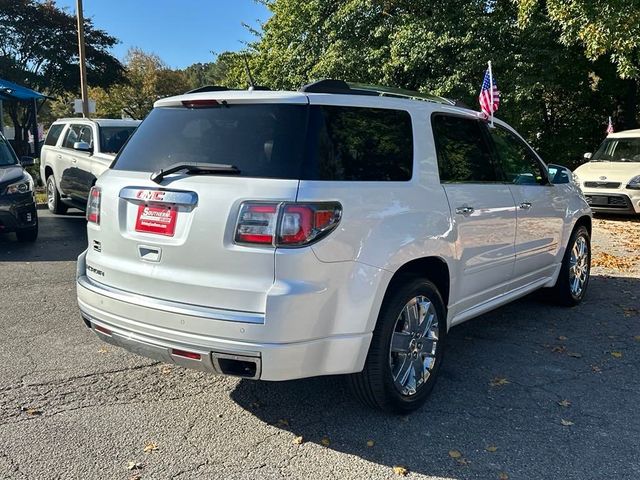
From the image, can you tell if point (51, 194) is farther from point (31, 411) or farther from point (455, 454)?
point (455, 454)

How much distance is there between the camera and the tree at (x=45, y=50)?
1054 inches

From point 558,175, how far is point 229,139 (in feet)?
11.8

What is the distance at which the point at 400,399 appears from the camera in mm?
3480

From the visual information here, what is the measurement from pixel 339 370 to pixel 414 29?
589 inches

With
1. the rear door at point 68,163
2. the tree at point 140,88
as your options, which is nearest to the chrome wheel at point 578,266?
the rear door at point 68,163

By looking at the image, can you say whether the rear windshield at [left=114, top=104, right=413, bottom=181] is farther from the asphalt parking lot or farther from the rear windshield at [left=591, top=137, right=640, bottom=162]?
the rear windshield at [left=591, top=137, right=640, bottom=162]

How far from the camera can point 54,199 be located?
1167cm

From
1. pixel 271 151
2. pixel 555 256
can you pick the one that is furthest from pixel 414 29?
pixel 271 151

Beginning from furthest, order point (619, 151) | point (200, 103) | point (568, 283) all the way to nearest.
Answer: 1. point (619, 151)
2. point (568, 283)
3. point (200, 103)

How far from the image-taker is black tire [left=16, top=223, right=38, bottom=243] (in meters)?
8.67

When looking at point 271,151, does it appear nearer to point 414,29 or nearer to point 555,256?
point 555,256

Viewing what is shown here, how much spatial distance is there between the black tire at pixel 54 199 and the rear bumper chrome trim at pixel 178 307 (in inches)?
352

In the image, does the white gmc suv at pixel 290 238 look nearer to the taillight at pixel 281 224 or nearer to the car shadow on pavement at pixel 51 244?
the taillight at pixel 281 224

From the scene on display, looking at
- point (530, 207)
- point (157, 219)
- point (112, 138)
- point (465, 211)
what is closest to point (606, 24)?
point (530, 207)
